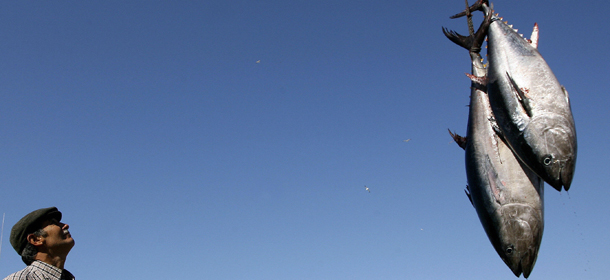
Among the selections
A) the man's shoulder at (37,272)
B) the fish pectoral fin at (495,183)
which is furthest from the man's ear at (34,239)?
the fish pectoral fin at (495,183)

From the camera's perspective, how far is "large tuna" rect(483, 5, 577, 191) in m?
6.15

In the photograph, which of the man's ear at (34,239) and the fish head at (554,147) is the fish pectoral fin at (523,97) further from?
the man's ear at (34,239)

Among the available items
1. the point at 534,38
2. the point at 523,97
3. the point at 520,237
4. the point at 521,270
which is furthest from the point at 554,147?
the point at 521,270

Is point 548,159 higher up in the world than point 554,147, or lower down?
lower down

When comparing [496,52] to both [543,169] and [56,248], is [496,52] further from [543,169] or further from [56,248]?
[56,248]

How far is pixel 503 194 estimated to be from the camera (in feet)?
22.6

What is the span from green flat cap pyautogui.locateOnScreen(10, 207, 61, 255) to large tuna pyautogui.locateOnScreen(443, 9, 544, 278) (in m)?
5.97

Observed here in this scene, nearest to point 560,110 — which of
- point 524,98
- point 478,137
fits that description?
point 524,98

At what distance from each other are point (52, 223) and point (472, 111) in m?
6.51

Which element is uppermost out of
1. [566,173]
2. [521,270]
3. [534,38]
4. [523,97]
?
[534,38]

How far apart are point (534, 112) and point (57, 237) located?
5683 mm

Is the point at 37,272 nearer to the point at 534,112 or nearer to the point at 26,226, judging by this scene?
the point at 26,226

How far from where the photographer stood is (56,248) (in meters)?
2.50

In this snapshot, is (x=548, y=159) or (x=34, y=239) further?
(x=548, y=159)
